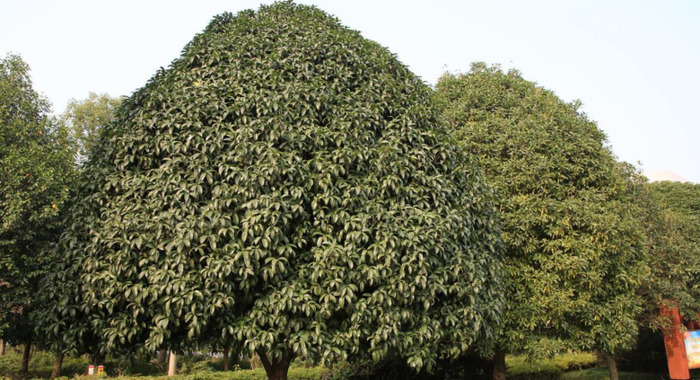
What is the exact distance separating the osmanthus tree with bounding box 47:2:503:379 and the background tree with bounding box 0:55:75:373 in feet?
10.2

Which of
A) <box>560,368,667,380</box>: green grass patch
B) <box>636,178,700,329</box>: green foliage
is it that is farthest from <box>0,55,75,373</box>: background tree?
<box>560,368,667,380</box>: green grass patch

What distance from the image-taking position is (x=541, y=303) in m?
9.73

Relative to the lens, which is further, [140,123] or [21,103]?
[21,103]

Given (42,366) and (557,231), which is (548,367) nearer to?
(557,231)

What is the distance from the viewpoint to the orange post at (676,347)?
13594 mm

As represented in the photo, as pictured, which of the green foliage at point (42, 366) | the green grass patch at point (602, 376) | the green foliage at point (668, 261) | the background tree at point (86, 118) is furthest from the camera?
the background tree at point (86, 118)

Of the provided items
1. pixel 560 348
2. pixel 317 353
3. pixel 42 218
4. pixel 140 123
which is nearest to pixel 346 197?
pixel 317 353

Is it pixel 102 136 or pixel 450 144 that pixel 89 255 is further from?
pixel 450 144

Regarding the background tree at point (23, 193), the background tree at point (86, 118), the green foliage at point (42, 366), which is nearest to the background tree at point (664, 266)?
the background tree at point (23, 193)

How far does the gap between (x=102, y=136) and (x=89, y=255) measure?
2.18 metres

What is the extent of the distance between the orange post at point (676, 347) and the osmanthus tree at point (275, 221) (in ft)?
30.9

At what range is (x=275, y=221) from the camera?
5988 mm

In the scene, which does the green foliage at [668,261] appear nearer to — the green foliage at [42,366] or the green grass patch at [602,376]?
the green grass patch at [602,376]

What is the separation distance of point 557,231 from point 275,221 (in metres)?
6.78
